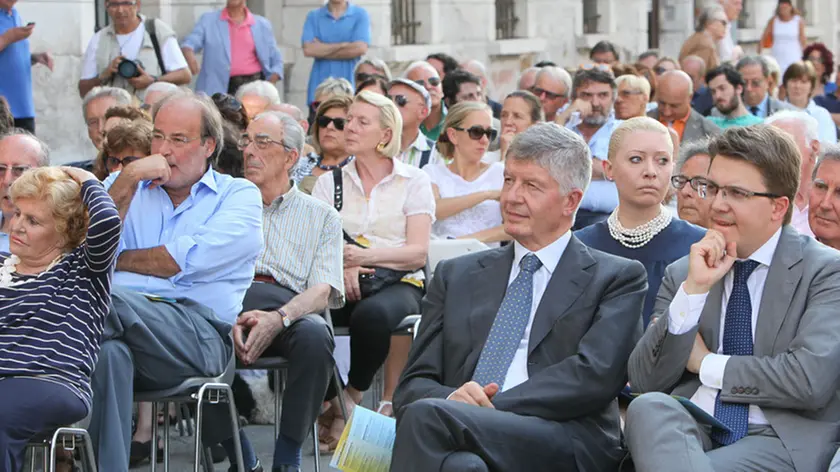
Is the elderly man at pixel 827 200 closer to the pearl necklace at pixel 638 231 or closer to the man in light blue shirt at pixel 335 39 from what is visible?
the pearl necklace at pixel 638 231

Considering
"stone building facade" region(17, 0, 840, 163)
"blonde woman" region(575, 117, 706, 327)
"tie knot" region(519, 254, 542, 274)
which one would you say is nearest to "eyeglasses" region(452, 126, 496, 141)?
"blonde woman" region(575, 117, 706, 327)

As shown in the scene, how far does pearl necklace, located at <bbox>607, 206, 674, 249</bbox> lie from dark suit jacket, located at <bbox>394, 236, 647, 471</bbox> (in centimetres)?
108

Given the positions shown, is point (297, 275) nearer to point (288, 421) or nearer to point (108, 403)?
point (288, 421)

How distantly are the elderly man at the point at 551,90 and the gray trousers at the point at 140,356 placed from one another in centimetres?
Answer: 549

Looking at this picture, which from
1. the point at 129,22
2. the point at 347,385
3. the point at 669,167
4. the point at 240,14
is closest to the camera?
the point at 669,167

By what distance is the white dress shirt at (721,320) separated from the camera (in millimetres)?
4898

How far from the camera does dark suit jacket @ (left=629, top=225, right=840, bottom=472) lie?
4777 mm

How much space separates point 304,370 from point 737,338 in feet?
7.47

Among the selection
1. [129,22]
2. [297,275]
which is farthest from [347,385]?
[129,22]

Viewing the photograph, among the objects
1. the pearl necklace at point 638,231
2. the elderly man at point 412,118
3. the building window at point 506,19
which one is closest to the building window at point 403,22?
the building window at point 506,19

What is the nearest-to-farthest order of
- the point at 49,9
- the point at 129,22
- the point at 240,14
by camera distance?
the point at 129,22 < the point at 49,9 < the point at 240,14

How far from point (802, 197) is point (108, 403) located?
10.9ft

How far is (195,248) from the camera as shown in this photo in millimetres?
6391

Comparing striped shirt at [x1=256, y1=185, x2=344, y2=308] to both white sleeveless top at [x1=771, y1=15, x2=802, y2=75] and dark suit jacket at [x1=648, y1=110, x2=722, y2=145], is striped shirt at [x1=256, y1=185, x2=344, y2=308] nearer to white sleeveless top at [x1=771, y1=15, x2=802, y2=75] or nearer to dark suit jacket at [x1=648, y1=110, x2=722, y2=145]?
dark suit jacket at [x1=648, y1=110, x2=722, y2=145]
